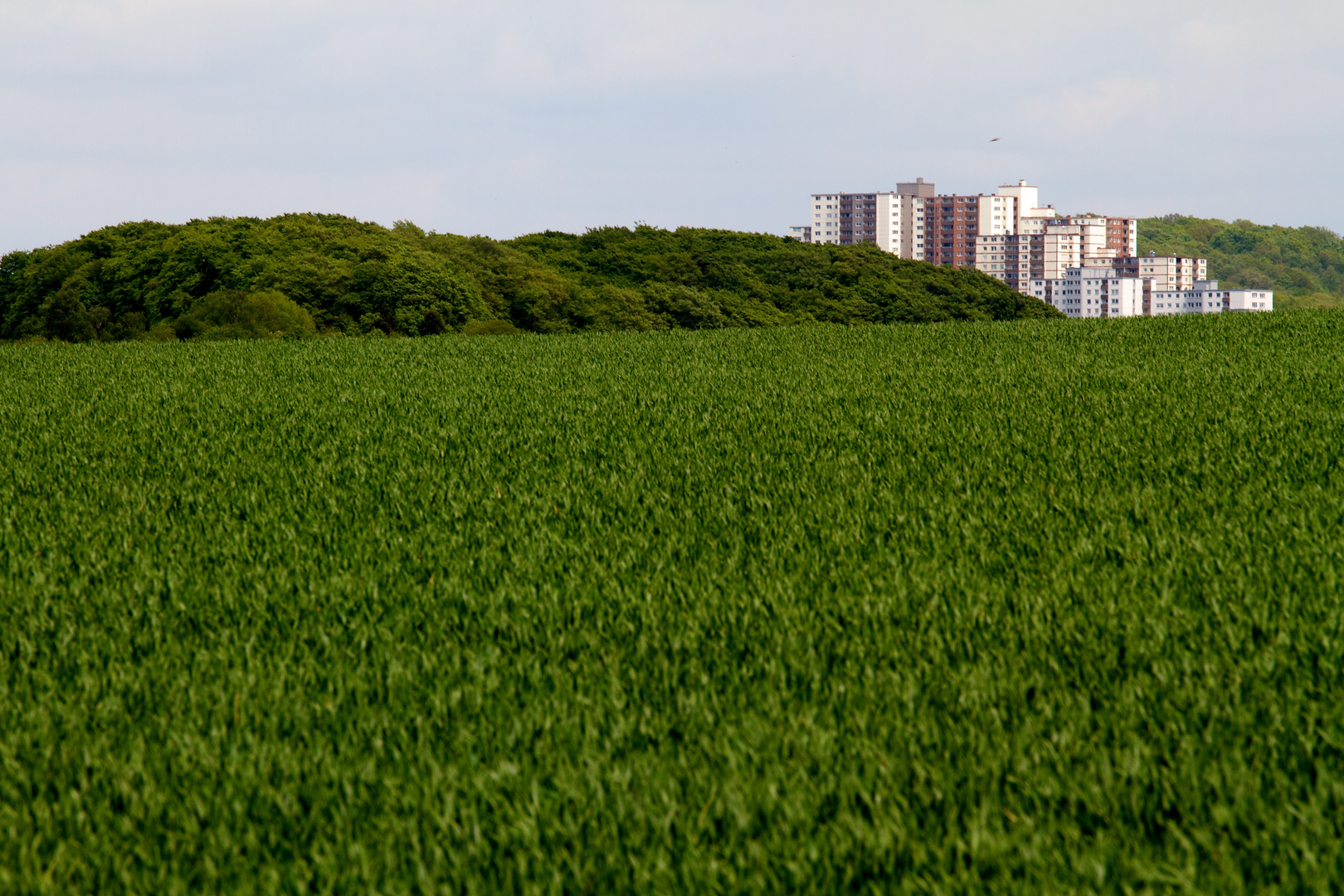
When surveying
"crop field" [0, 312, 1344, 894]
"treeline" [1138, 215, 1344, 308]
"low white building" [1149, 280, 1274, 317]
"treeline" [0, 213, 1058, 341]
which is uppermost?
"treeline" [1138, 215, 1344, 308]

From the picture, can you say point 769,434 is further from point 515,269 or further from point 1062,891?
point 515,269

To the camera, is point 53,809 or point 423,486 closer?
point 53,809

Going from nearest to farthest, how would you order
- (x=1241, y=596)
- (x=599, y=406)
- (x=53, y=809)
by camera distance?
(x=53, y=809), (x=1241, y=596), (x=599, y=406)

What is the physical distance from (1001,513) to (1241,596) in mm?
1693

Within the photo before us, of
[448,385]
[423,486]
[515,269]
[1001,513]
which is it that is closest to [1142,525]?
[1001,513]

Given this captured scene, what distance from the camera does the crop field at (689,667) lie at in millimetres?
2559

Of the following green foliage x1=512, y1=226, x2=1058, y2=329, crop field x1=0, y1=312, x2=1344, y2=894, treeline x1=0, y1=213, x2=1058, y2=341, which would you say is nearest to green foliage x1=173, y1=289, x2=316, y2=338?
treeline x1=0, y1=213, x2=1058, y2=341

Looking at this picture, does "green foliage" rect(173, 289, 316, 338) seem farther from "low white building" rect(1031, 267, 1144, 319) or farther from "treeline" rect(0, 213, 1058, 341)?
"low white building" rect(1031, 267, 1144, 319)

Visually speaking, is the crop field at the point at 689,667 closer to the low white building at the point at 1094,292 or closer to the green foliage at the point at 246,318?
the green foliage at the point at 246,318

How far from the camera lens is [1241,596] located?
4.14m

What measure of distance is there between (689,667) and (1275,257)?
181 m

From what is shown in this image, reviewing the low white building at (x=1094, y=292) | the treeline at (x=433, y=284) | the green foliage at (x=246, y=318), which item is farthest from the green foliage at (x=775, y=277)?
the low white building at (x=1094, y=292)

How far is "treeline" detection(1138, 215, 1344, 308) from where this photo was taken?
138875 millimetres

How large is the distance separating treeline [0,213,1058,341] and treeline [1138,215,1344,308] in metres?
83.6
